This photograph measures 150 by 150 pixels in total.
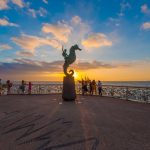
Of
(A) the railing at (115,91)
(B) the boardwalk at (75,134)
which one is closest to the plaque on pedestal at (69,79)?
(A) the railing at (115,91)

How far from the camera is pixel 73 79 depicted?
66.0 ft

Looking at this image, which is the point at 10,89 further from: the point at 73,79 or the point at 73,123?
the point at 73,123

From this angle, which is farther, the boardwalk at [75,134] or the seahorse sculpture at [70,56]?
the seahorse sculpture at [70,56]

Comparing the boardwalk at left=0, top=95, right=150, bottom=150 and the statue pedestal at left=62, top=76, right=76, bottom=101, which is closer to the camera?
the boardwalk at left=0, top=95, right=150, bottom=150

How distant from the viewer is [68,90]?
1966 centimetres

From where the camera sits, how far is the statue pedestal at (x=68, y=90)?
19516mm

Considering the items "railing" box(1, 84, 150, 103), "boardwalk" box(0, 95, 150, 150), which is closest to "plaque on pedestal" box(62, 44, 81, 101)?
"railing" box(1, 84, 150, 103)

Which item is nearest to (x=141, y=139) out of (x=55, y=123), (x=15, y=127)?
(x=55, y=123)

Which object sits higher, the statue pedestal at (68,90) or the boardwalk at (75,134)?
the statue pedestal at (68,90)

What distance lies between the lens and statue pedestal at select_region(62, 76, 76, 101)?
19516mm

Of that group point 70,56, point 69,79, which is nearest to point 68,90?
point 69,79

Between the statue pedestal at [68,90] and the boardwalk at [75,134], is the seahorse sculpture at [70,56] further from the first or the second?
the boardwalk at [75,134]

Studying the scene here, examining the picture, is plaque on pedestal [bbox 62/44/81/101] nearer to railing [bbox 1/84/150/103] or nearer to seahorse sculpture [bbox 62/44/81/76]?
seahorse sculpture [bbox 62/44/81/76]

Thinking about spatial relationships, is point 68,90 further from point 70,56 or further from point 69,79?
point 70,56
